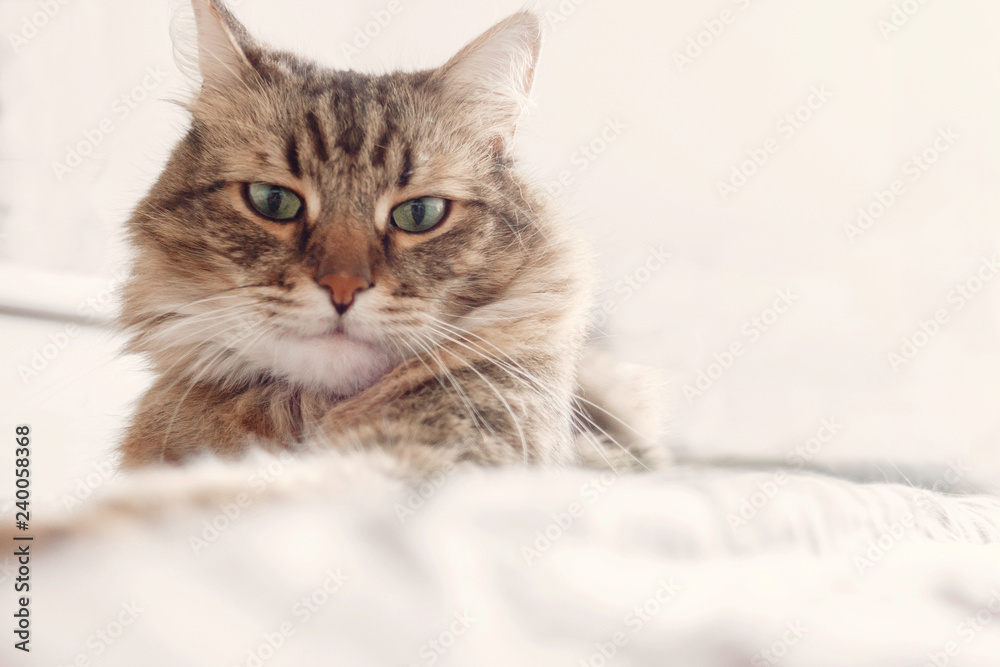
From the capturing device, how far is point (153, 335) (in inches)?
38.1

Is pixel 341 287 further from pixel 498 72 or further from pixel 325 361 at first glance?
pixel 498 72

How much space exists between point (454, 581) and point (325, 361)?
37 centimetres

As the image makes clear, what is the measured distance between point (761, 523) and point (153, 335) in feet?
2.67

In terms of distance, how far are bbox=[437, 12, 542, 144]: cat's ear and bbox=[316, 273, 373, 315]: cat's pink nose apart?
36 centimetres

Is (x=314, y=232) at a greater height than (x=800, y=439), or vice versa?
(x=314, y=232)

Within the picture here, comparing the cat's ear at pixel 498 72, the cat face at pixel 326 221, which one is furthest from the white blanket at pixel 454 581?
the cat's ear at pixel 498 72

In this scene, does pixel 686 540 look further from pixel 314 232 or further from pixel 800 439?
pixel 800 439

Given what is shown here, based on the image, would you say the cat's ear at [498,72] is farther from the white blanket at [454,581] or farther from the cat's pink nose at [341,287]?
the white blanket at [454,581]

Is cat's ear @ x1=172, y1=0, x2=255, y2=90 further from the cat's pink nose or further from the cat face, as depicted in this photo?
the cat's pink nose

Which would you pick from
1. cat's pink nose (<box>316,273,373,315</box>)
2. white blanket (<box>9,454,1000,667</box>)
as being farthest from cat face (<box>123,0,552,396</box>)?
white blanket (<box>9,454,1000,667</box>)

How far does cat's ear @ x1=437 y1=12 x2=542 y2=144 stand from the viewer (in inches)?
40.1

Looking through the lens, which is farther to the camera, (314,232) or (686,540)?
(314,232)

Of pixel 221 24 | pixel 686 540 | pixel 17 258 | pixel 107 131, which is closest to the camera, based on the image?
pixel 686 540

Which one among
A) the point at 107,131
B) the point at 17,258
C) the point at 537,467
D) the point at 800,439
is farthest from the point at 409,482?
the point at 17,258
